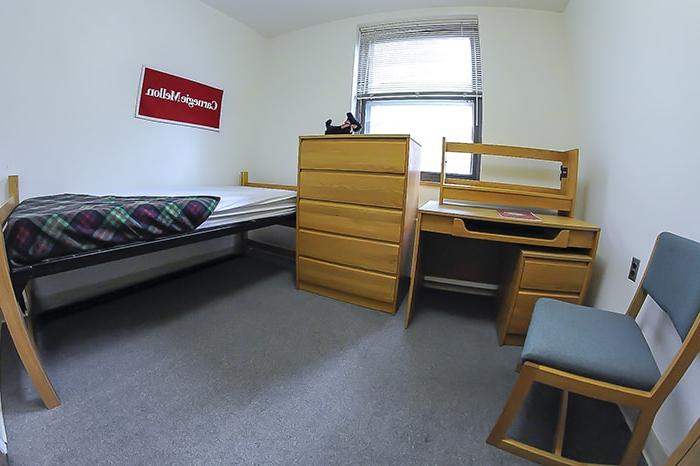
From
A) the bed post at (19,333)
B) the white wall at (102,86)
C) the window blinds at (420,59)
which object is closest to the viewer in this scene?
the bed post at (19,333)

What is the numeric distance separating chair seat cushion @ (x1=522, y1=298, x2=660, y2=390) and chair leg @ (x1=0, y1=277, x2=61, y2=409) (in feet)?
5.67

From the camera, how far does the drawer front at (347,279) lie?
1899 mm

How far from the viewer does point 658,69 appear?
1231 millimetres

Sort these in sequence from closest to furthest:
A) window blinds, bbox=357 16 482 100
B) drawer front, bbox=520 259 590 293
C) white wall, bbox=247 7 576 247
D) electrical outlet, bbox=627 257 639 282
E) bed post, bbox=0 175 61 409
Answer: bed post, bbox=0 175 61 409 < electrical outlet, bbox=627 257 639 282 < drawer front, bbox=520 259 590 293 < white wall, bbox=247 7 576 247 < window blinds, bbox=357 16 482 100

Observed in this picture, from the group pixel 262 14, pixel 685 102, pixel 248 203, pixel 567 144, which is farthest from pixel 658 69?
pixel 262 14

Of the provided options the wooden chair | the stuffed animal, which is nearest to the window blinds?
the stuffed animal

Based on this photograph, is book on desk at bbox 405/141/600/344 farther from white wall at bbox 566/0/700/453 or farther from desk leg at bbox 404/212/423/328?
white wall at bbox 566/0/700/453

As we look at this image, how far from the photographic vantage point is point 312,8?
7.91 feet

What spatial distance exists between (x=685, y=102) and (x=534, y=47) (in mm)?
1346

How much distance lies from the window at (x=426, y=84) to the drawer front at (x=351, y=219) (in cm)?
87

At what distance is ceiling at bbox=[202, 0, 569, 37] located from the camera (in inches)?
82.3

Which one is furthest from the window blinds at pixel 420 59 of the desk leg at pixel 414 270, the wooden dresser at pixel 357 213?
the desk leg at pixel 414 270

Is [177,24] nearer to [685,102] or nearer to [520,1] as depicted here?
[520,1]

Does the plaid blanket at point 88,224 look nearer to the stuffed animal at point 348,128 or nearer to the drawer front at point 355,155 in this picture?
the drawer front at point 355,155
